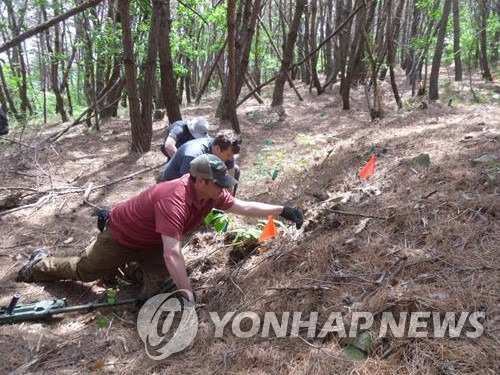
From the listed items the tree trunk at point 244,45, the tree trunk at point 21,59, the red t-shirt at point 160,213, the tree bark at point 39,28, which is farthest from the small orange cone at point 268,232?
the tree trunk at point 21,59

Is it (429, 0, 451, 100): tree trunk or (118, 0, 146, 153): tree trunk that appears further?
(429, 0, 451, 100): tree trunk

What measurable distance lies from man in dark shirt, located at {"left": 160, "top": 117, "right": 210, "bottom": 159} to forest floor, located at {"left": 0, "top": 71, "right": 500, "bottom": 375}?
3.78 ft

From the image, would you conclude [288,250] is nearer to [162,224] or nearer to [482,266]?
[162,224]

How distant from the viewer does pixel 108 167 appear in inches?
324

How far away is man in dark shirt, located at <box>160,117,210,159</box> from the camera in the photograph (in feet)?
18.4

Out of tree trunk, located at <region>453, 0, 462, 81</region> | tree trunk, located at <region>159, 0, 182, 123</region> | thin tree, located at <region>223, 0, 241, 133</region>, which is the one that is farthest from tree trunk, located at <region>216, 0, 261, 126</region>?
tree trunk, located at <region>453, 0, 462, 81</region>

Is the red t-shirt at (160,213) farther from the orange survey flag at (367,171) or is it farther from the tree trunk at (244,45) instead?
the tree trunk at (244,45)

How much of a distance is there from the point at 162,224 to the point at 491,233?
2424mm

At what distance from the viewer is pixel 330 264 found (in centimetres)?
342

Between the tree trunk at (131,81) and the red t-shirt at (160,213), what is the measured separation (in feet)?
15.9

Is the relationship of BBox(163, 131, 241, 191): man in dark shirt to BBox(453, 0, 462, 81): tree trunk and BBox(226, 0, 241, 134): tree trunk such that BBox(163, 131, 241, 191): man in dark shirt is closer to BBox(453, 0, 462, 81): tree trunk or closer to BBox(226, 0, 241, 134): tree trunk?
BBox(226, 0, 241, 134): tree trunk

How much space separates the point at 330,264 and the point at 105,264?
2.03 m

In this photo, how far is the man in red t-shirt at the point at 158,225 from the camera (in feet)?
11.1

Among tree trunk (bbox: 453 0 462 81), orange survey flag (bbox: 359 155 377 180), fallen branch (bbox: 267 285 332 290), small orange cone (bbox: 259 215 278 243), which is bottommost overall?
fallen branch (bbox: 267 285 332 290)
